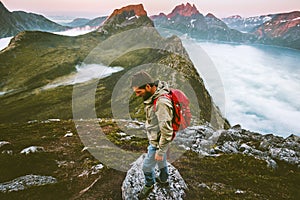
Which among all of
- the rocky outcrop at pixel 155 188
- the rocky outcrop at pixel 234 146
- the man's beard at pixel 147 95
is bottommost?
the rocky outcrop at pixel 234 146

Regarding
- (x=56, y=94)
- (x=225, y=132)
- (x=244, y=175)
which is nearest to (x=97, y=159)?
(x=244, y=175)

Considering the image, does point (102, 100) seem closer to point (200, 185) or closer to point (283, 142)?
point (283, 142)

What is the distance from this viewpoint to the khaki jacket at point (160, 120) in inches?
351

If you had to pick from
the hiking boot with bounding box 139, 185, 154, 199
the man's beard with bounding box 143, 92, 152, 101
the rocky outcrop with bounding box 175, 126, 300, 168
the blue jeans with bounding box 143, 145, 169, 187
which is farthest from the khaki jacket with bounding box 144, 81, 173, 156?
the rocky outcrop with bounding box 175, 126, 300, 168

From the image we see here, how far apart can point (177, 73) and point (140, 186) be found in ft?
594

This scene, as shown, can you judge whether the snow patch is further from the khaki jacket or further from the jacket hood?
the jacket hood

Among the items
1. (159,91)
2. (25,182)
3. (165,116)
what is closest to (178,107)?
(165,116)

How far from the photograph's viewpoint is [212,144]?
25.3m

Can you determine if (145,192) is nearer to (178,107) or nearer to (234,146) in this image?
(178,107)

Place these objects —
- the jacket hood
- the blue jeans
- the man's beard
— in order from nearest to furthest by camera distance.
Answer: the jacket hood < the man's beard < the blue jeans

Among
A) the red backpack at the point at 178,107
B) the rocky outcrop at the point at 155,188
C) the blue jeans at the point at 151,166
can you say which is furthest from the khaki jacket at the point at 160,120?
the rocky outcrop at the point at 155,188

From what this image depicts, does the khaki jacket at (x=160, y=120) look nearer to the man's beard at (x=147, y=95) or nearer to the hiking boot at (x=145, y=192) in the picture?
the man's beard at (x=147, y=95)

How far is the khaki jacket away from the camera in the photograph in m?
8.91

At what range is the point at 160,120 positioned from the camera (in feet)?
29.3
